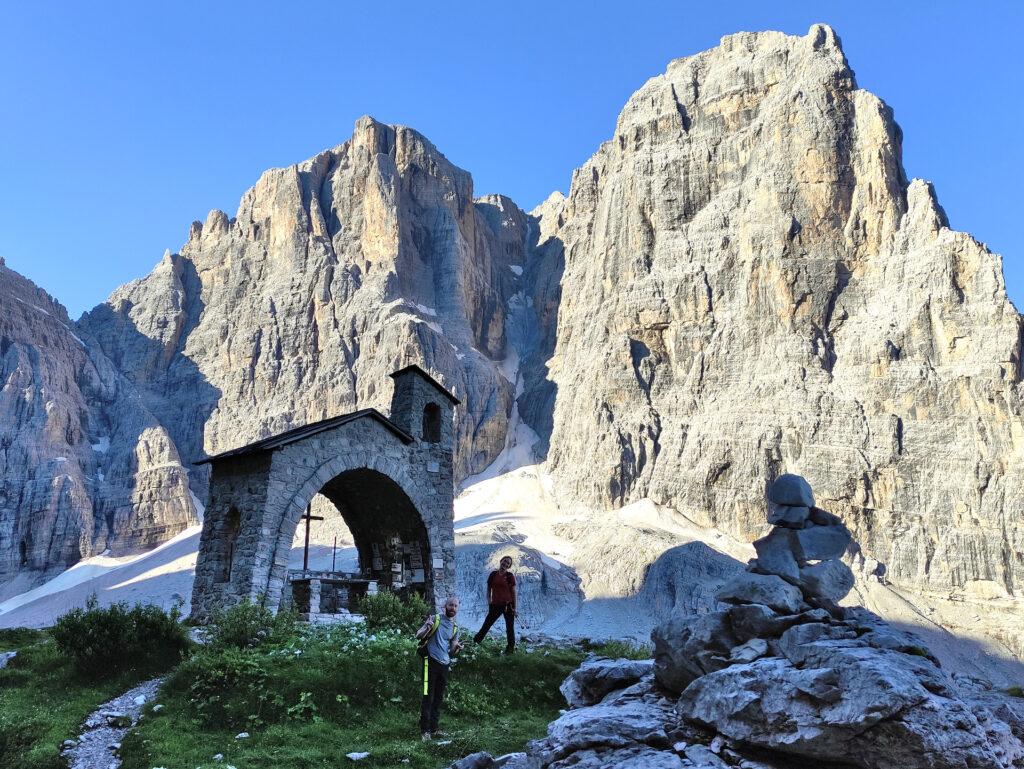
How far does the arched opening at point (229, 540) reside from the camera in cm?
2317

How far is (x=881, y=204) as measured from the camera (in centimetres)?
7525

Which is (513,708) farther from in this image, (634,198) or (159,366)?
(159,366)

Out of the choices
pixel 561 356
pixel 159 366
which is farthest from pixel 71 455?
pixel 561 356

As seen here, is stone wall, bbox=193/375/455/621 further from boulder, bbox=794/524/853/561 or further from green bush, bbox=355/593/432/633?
boulder, bbox=794/524/853/561

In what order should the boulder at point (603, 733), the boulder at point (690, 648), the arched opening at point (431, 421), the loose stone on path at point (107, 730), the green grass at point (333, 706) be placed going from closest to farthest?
the boulder at point (603, 733) < the boulder at point (690, 648) < the loose stone on path at point (107, 730) < the green grass at point (333, 706) < the arched opening at point (431, 421)

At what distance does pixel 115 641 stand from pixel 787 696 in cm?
1305

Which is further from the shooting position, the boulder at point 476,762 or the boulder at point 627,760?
the boulder at point 476,762

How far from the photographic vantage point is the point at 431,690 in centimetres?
1183

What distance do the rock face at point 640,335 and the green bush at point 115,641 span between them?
192 feet

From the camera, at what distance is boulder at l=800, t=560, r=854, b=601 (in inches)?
446

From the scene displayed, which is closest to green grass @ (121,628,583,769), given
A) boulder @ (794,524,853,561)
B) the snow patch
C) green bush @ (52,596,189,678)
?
green bush @ (52,596,189,678)

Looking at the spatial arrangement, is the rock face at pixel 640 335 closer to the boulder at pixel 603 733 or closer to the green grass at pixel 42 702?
the boulder at pixel 603 733

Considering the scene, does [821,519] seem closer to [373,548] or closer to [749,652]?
[749,652]

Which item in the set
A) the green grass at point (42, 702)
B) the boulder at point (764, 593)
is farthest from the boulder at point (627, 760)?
the green grass at point (42, 702)
